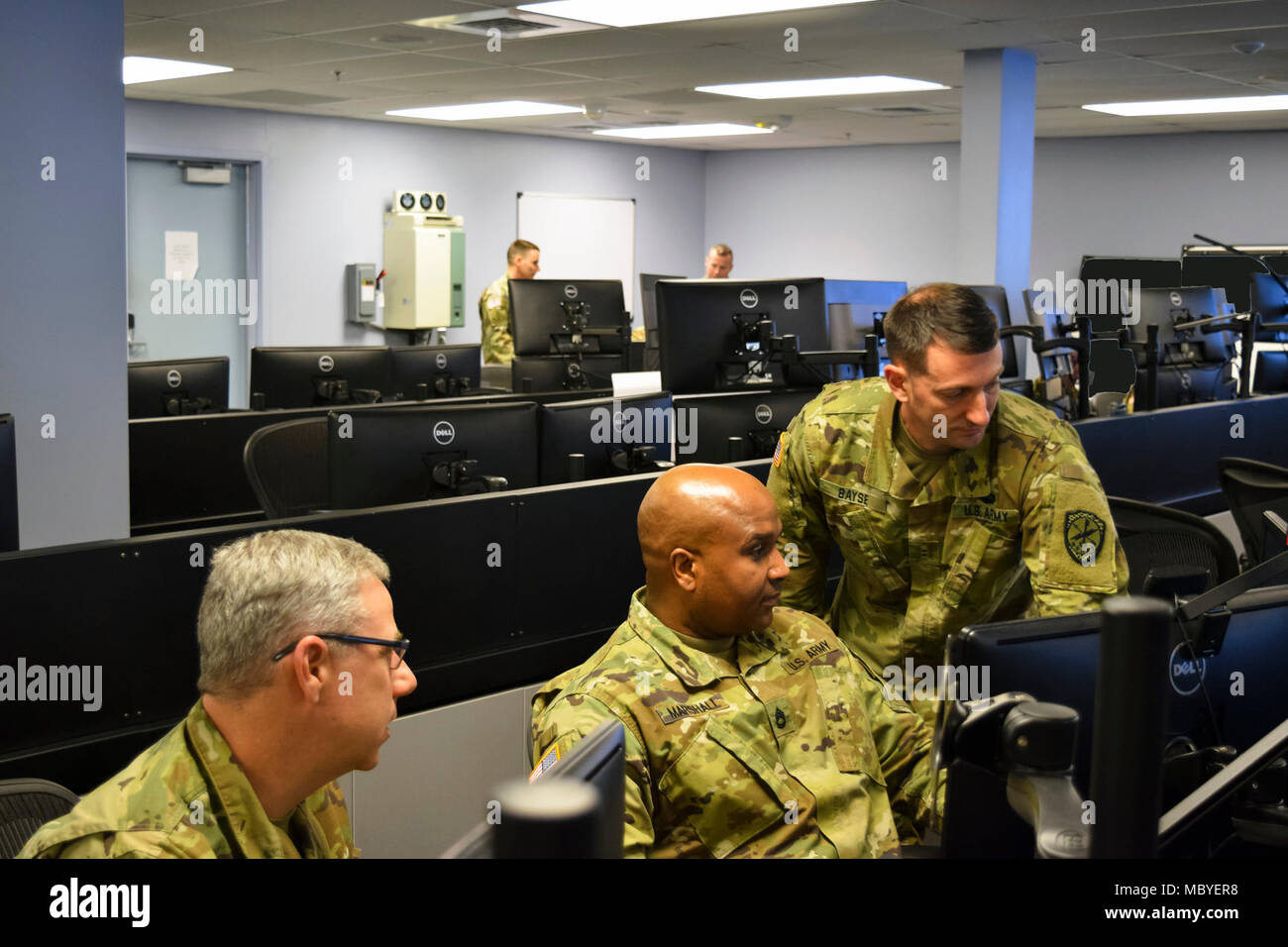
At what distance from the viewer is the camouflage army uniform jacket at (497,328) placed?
7.98 metres

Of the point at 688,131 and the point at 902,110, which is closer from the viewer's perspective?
the point at 902,110

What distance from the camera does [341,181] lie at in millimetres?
10586

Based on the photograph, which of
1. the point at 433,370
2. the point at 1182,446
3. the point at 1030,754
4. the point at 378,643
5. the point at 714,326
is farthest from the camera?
the point at 433,370


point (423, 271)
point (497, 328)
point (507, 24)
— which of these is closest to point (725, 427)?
point (507, 24)

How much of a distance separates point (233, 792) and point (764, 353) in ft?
8.78

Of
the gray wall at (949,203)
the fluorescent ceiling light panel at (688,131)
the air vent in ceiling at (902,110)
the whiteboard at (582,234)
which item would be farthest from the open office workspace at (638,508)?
the whiteboard at (582,234)

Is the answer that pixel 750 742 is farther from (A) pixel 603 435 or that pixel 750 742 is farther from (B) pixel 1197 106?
(B) pixel 1197 106

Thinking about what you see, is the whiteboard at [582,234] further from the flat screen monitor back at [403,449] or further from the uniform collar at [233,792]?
the uniform collar at [233,792]

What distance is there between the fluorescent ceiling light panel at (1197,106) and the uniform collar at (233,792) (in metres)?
8.70

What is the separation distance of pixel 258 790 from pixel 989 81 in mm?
6508

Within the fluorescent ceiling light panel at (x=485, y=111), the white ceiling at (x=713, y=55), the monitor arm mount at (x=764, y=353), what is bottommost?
the monitor arm mount at (x=764, y=353)

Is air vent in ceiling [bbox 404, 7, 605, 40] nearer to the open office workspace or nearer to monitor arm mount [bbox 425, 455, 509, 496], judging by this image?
the open office workspace
